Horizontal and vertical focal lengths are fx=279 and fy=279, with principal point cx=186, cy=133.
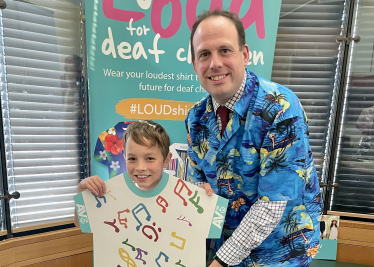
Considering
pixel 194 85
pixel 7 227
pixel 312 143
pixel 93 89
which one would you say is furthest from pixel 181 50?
pixel 7 227

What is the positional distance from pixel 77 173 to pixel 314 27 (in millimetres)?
2342

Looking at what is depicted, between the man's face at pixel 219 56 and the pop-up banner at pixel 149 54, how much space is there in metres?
0.71

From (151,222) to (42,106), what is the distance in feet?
4.69

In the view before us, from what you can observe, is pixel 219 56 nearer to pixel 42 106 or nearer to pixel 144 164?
pixel 144 164

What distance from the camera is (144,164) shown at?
1.21 m

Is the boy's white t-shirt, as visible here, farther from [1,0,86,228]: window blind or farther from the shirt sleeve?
[1,0,86,228]: window blind

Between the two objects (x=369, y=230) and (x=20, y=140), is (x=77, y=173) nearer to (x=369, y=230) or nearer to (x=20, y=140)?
(x=20, y=140)

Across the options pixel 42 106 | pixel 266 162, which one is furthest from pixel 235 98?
pixel 42 106

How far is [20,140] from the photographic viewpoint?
6.70ft

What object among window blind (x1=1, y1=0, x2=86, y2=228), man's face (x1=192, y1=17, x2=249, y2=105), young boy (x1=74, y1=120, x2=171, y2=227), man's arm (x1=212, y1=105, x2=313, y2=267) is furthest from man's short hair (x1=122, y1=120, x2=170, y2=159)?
window blind (x1=1, y1=0, x2=86, y2=228)

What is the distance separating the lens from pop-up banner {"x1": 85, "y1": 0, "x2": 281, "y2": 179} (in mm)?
1753

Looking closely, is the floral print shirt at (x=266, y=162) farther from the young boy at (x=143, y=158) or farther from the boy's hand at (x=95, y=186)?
the boy's hand at (x=95, y=186)

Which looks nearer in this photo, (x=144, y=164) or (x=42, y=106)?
(x=144, y=164)

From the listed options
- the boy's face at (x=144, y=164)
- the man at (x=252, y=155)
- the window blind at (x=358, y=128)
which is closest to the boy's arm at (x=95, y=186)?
the boy's face at (x=144, y=164)
